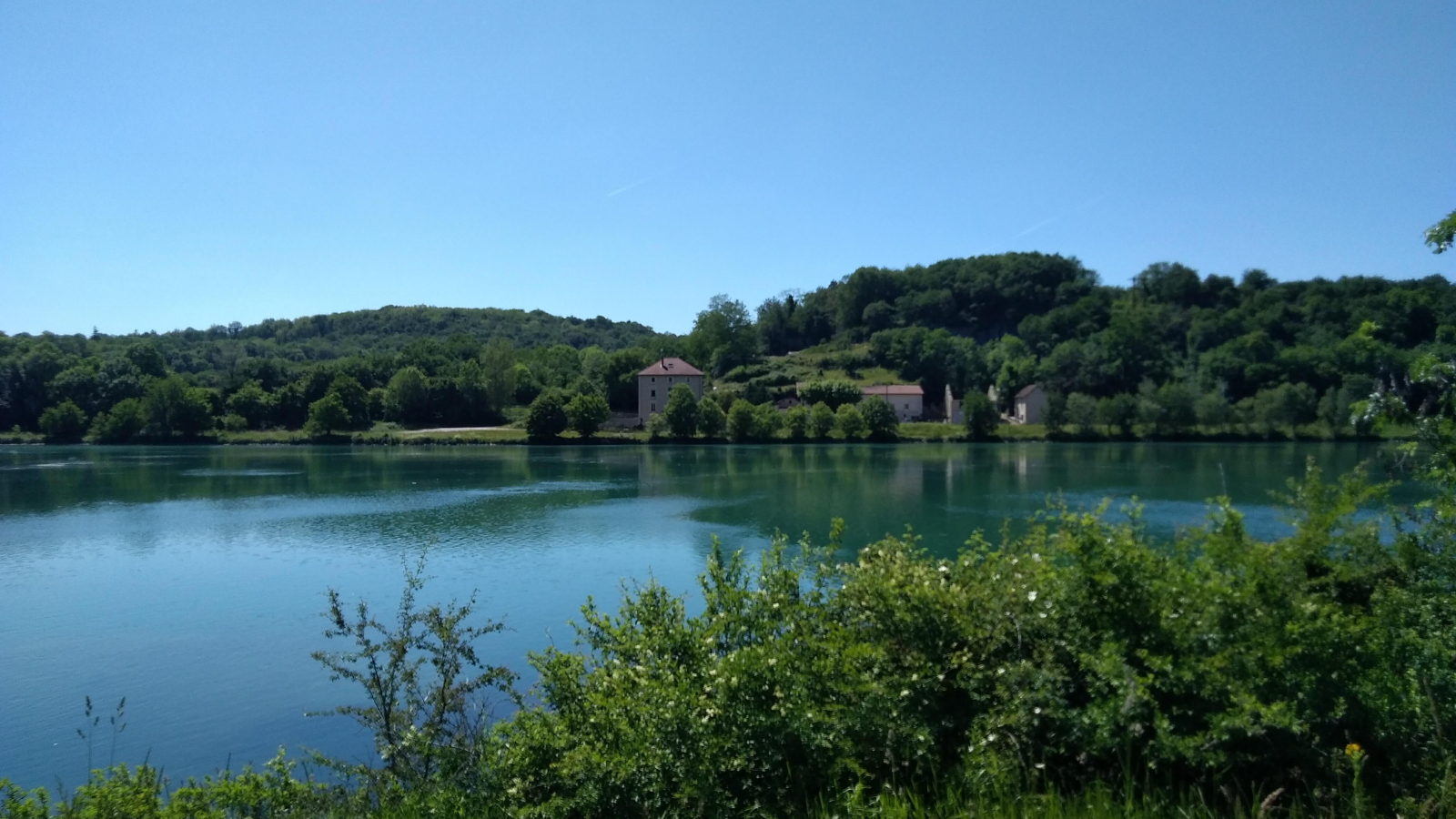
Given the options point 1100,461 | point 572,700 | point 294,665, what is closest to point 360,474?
point 294,665

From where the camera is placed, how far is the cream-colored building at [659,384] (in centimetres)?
10181

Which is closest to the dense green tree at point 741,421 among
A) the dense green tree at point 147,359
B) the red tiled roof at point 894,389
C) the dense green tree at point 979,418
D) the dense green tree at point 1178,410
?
the red tiled roof at point 894,389

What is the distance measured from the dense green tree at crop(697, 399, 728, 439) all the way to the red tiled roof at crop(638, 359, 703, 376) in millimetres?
14673

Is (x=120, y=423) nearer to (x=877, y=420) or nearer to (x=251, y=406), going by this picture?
(x=251, y=406)

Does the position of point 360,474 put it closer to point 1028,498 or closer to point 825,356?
point 1028,498

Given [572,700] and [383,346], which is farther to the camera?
[383,346]

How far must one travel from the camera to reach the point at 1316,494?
6.28 metres

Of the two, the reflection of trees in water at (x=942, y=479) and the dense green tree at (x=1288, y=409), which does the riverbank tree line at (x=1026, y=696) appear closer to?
the reflection of trees in water at (x=942, y=479)

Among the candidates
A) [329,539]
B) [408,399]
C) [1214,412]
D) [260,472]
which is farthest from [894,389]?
[329,539]

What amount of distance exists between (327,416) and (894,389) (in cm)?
6481

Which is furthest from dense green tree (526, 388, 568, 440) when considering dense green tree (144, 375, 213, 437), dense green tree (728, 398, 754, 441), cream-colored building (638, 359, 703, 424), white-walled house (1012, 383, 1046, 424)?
white-walled house (1012, 383, 1046, 424)

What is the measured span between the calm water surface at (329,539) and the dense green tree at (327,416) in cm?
2370

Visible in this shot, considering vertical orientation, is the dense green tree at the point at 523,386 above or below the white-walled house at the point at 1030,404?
above

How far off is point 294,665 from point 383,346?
166 metres
